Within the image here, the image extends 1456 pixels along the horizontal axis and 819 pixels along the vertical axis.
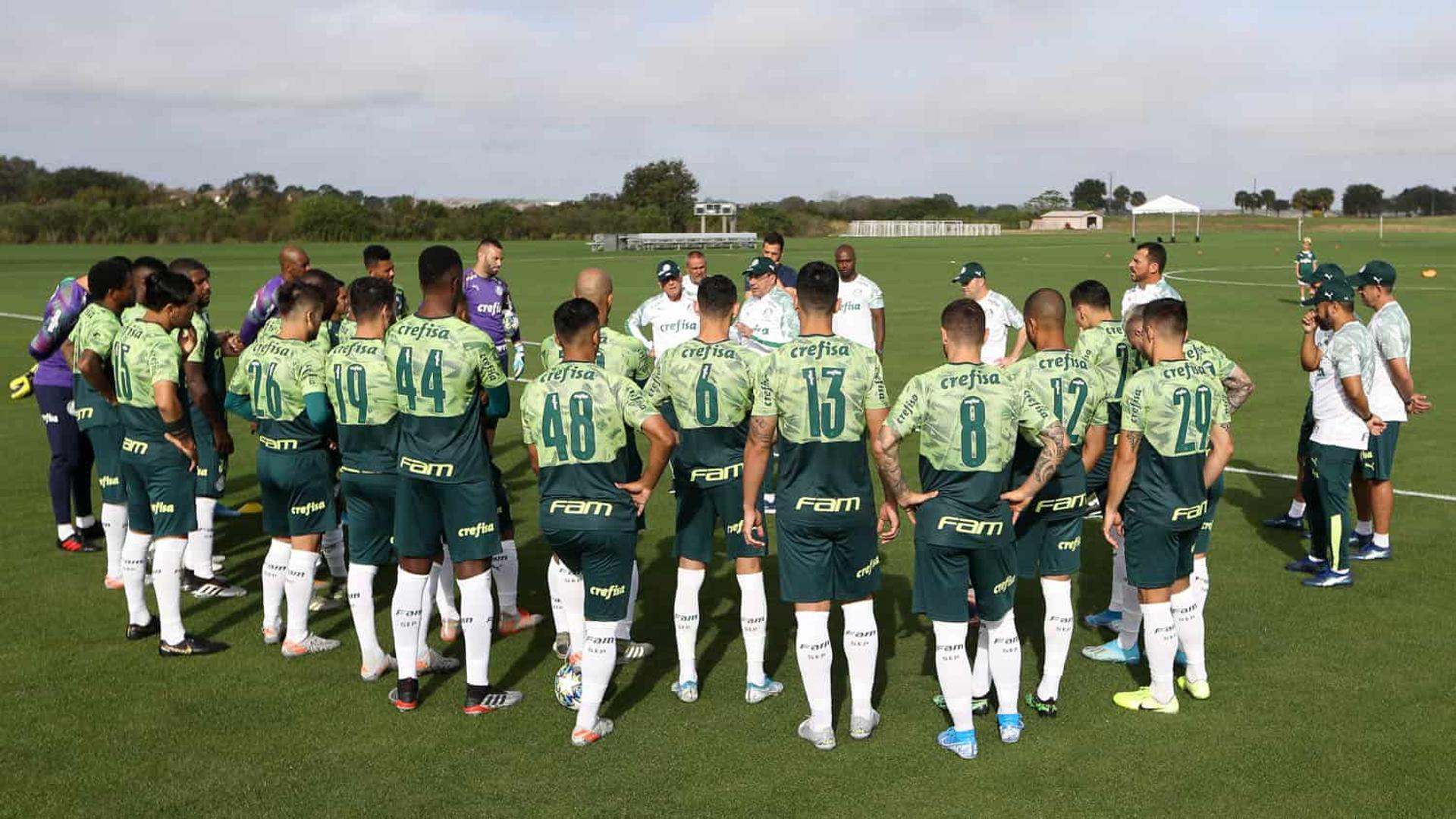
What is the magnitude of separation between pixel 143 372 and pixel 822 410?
4.89 metres

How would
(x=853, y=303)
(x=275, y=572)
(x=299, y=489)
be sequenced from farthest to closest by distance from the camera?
1. (x=853, y=303)
2. (x=275, y=572)
3. (x=299, y=489)

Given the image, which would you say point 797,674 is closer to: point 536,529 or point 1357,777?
point 1357,777

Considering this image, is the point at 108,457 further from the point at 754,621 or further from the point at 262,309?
the point at 754,621

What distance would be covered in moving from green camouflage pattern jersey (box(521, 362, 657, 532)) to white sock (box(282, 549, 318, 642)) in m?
2.35

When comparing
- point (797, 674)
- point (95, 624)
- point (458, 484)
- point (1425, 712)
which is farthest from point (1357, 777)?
point (95, 624)

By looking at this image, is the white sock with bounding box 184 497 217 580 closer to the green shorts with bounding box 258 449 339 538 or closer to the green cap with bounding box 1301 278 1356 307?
the green shorts with bounding box 258 449 339 538

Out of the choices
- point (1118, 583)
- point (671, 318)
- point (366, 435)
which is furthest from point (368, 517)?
→ point (1118, 583)

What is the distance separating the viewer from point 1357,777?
5977 mm

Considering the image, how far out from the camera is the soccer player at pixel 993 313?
10.7 metres

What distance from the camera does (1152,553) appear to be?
262 inches

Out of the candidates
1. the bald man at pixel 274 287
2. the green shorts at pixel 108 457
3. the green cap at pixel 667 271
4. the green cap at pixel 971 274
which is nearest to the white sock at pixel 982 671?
the green cap at pixel 971 274

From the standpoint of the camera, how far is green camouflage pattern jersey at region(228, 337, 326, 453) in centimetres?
763

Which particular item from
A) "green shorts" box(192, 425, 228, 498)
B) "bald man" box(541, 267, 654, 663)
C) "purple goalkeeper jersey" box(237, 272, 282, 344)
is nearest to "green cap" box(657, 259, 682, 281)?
"bald man" box(541, 267, 654, 663)

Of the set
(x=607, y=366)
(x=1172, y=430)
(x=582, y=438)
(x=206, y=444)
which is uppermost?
(x=607, y=366)
